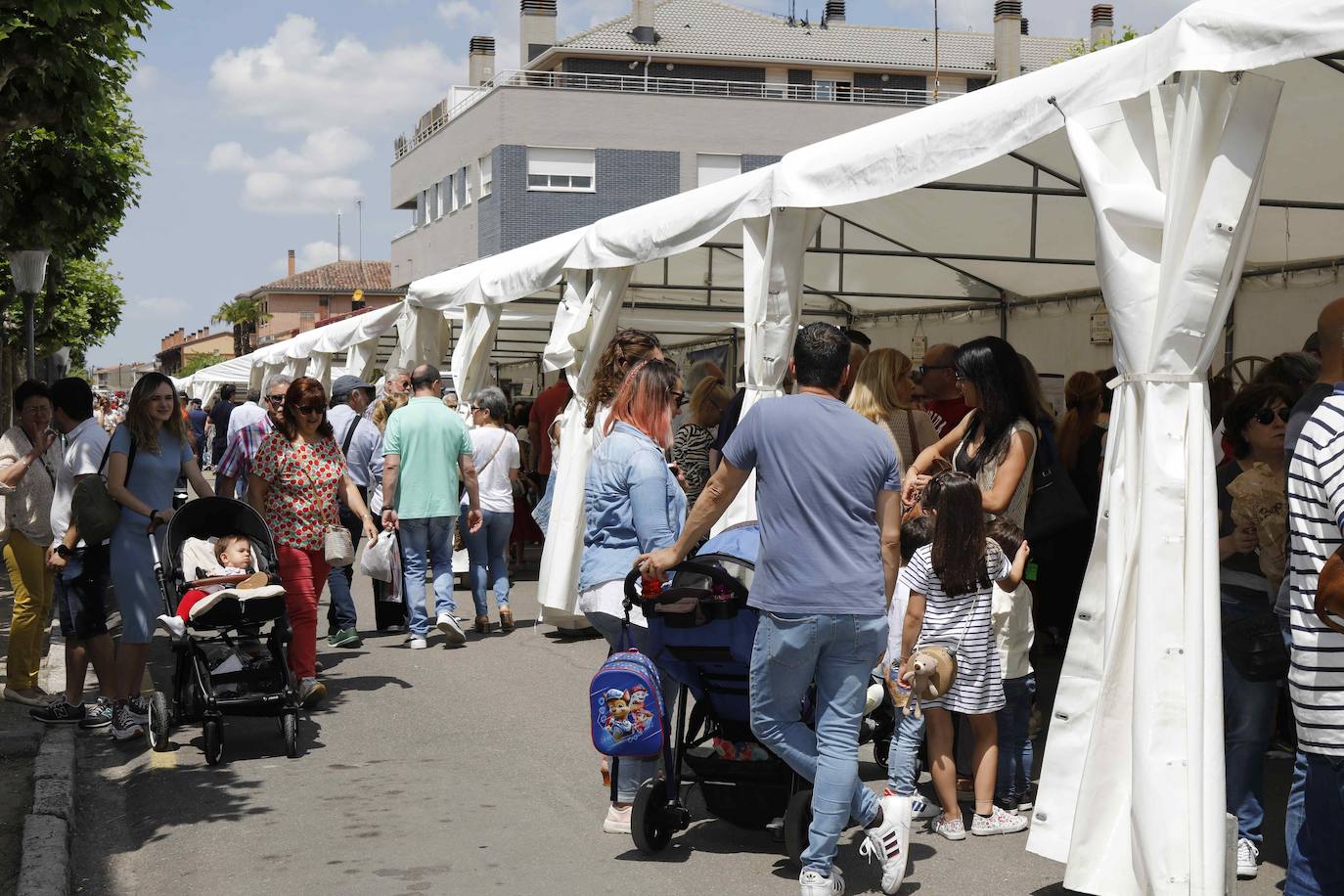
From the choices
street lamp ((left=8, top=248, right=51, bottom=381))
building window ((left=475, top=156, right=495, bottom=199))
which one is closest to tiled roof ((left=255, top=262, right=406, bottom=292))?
building window ((left=475, top=156, right=495, bottom=199))

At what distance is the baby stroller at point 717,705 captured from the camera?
5.40 m

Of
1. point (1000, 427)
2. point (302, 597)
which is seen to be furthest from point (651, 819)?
point (302, 597)

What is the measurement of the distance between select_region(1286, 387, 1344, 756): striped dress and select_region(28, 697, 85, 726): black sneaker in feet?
22.0

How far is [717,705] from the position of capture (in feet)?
18.7

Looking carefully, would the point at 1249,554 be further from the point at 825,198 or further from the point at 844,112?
the point at 844,112

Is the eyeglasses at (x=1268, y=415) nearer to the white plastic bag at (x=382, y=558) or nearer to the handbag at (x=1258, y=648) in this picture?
the handbag at (x=1258, y=648)

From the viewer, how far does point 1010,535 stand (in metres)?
5.84

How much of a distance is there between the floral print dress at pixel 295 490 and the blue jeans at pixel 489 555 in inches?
116

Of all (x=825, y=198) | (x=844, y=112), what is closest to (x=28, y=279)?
(x=825, y=198)

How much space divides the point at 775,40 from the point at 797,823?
55.4 meters

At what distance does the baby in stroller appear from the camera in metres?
7.21

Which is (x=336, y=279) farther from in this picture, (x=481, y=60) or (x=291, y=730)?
(x=291, y=730)

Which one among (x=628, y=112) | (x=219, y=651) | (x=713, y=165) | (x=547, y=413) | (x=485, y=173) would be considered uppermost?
(x=628, y=112)

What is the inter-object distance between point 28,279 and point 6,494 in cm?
1060
